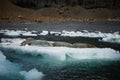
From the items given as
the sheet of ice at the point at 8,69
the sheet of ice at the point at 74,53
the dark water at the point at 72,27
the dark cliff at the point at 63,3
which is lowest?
the dark water at the point at 72,27

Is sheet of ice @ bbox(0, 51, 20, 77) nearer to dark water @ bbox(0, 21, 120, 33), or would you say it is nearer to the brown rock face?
dark water @ bbox(0, 21, 120, 33)

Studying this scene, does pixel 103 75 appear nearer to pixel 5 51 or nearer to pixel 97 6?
pixel 5 51

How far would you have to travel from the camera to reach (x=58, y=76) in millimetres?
12484

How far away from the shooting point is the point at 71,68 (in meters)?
13.5

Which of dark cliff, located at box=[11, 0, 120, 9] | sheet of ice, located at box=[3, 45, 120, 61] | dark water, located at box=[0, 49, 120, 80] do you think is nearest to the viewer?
dark water, located at box=[0, 49, 120, 80]

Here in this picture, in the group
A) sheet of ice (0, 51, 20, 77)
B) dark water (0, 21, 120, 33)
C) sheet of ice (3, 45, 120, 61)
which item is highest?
sheet of ice (3, 45, 120, 61)

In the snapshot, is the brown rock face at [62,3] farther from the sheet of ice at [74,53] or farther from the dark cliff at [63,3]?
the sheet of ice at [74,53]

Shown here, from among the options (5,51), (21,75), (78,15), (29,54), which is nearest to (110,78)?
(21,75)

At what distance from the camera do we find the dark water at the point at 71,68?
12.4m

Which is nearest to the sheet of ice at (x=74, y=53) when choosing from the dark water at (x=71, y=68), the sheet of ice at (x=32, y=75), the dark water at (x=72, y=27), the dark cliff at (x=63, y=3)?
the dark water at (x=71, y=68)

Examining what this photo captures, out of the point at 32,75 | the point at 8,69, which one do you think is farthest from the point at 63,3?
the point at 32,75

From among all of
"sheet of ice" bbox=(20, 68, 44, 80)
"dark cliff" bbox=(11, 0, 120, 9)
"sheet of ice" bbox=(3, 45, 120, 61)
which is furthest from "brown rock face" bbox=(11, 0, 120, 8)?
"sheet of ice" bbox=(20, 68, 44, 80)

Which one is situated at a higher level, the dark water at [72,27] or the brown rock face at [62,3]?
the brown rock face at [62,3]

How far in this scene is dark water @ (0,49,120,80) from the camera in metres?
12.4
